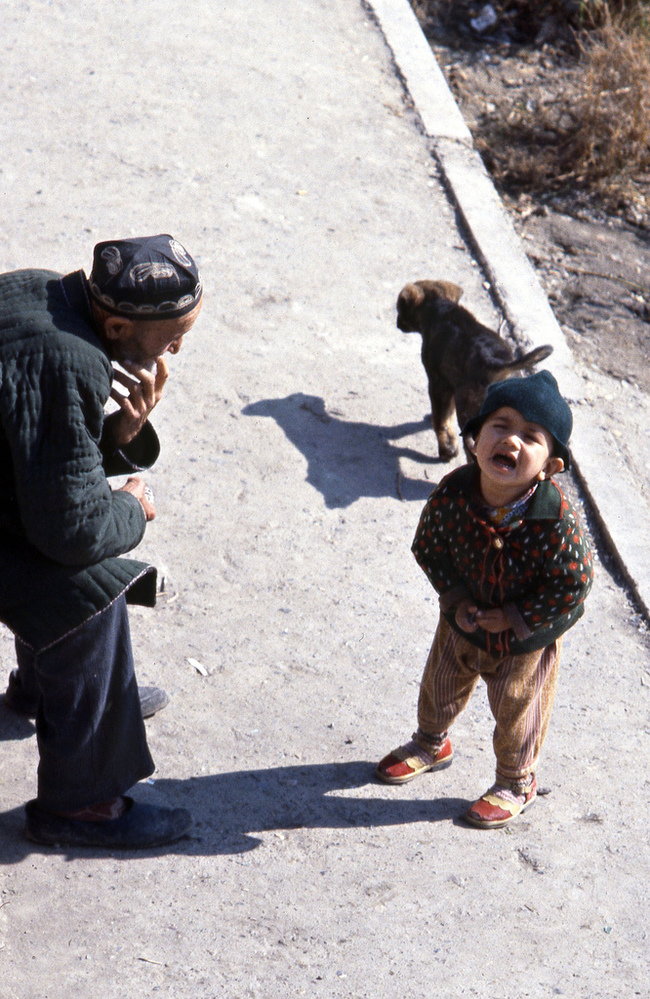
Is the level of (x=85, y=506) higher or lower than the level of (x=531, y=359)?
higher

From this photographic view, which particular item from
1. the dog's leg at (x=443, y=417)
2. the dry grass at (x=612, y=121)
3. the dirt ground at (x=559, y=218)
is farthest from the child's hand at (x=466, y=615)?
the dry grass at (x=612, y=121)

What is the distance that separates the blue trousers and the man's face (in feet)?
2.14

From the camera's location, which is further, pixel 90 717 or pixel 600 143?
pixel 600 143

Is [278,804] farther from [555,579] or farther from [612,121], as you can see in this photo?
[612,121]

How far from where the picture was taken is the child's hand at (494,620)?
296 centimetres

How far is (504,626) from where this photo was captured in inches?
117

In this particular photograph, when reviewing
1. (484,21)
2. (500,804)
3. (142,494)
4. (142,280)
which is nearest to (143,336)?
(142,280)

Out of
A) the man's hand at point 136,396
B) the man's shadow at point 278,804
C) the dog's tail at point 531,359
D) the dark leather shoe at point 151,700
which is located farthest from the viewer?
the dog's tail at point 531,359

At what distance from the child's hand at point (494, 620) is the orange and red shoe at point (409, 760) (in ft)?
2.12

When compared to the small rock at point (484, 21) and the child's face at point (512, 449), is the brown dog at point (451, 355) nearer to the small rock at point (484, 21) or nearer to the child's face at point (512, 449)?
the child's face at point (512, 449)

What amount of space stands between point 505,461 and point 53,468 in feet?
3.76

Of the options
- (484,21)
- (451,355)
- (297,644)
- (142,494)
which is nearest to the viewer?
(142,494)

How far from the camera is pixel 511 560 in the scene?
9.55ft

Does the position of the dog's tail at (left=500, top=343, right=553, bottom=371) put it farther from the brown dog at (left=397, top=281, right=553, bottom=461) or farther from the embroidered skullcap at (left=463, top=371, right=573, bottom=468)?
the embroidered skullcap at (left=463, top=371, right=573, bottom=468)
